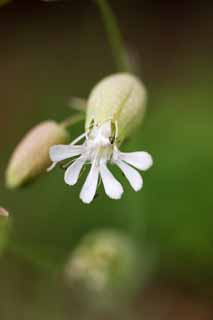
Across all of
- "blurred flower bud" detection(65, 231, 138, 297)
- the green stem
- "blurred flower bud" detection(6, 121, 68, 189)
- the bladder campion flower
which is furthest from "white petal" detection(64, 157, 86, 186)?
"blurred flower bud" detection(65, 231, 138, 297)

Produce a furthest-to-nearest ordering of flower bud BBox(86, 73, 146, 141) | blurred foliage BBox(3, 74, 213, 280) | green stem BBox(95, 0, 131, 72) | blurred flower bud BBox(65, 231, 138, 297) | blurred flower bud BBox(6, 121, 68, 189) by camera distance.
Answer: blurred foliage BBox(3, 74, 213, 280)
blurred flower bud BBox(65, 231, 138, 297)
green stem BBox(95, 0, 131, 72)
blurred flower bud BBox(6, 121, 68, 189)
flower bud BBox(86, 73, 146, 141)

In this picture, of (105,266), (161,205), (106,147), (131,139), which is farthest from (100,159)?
(161,205)

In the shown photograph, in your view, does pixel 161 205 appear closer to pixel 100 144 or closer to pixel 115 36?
pixel 115 36

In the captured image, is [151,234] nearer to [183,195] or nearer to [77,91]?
[183,195]

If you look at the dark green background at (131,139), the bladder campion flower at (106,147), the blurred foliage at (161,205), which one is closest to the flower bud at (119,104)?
the bladder campion flower at (106,147)

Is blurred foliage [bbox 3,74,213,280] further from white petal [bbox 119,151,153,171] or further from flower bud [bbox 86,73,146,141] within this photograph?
white petal [bbox 119,151,153,171]

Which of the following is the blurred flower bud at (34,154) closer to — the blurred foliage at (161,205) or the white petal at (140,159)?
the white petal at (140,159)

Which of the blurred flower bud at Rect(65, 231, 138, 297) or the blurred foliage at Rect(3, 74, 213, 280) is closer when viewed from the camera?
the blurred flower bud at Rect(65, 231, 138, 297)

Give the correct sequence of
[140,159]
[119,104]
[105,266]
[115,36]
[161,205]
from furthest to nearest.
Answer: [161,205], [105,266], [115,36], [119,104], [140,159]
